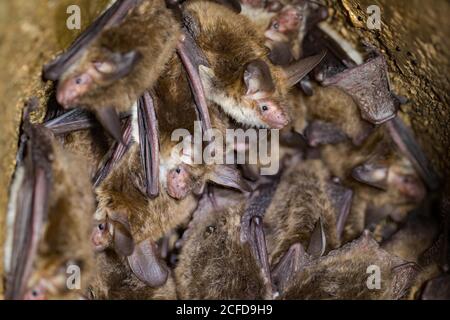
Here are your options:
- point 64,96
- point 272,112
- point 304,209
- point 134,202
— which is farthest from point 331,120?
point 64,96

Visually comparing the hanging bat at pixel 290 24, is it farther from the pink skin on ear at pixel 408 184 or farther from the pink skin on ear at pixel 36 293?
the pink skin on ear at pixel 36 293

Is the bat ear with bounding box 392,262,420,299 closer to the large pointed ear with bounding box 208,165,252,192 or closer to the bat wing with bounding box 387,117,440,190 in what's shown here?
the bat wing with bounding box 387,117,440,190

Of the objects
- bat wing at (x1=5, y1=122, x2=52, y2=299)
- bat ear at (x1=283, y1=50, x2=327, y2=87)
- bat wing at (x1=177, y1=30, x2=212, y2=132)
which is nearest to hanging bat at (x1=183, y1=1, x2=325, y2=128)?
bat ear at (x1=283, y1=50, x2=327, y2=87)

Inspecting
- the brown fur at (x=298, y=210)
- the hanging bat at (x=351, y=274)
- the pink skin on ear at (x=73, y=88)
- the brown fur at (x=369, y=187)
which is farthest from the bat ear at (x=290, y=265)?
the pink skin on ear at (x=73, y=88)

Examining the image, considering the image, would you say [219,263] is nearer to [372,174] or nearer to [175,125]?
[175,125]
